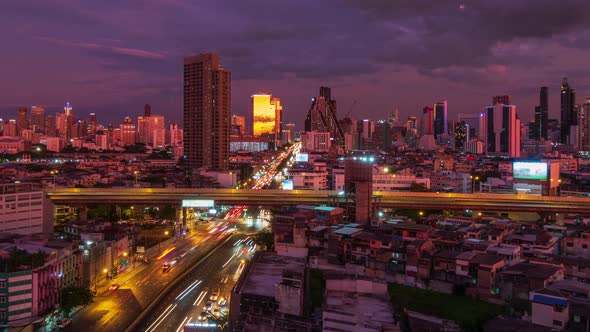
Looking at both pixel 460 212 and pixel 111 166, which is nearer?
pixel 460 212

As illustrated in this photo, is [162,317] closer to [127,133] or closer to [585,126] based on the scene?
[585,126]

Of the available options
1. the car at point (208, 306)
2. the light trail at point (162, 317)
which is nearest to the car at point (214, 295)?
the car at point (208, 306)

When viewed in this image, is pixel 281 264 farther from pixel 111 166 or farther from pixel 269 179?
pixel 111 166

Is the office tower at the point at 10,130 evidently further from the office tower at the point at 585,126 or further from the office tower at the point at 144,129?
the office tower at the point at 585,126

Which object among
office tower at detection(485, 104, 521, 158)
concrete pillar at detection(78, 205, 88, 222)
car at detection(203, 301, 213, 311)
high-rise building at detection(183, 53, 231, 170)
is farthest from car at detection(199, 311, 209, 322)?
office tower at detection(485, 104, 521, 158)

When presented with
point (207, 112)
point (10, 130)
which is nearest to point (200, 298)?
point (207, 112)

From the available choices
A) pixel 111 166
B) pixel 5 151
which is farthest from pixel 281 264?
pixel 5 151

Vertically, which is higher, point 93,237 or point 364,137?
point 364,137
